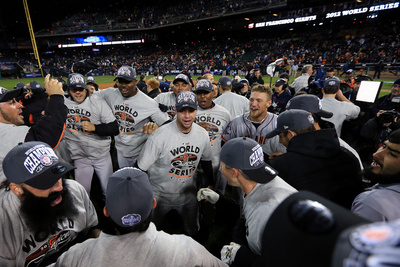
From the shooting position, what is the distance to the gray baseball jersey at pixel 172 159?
2.93 meters

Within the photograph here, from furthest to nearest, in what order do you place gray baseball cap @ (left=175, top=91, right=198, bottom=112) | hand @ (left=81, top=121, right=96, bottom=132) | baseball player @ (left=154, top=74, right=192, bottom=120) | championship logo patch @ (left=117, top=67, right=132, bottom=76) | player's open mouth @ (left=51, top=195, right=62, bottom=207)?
baseball player @ (left=154, top=74, right=192, bottom=120) → championship logo patch @ (left=117, top=67, right=132, bottom=76) → hand @ (left=81, top=121, right=96, bottom=132) → gray baseball cap @ (left=175, top=91, right=198, bottom=112) → player's open mouth @ (left=51, top=195, right=62, bottom=207)

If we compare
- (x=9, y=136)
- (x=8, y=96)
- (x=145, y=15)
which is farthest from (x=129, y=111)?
(x=145, y=15)

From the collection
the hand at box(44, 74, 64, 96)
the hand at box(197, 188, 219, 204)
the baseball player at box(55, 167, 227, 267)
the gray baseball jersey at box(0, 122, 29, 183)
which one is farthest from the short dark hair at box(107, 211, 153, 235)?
the hand at box(44, 74, 64, 96)

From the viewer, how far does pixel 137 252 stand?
4.12 feet

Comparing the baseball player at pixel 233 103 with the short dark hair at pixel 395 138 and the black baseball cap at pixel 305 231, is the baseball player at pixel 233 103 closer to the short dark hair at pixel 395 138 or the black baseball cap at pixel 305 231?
the short dark hair at pixel 395 138

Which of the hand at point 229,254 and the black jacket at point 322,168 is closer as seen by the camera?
the hand at point 229,254

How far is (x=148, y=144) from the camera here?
2.93m

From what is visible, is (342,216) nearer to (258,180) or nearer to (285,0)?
(258,180)

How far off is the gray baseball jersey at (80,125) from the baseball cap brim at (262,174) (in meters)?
2.84

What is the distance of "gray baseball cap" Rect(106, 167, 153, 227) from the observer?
4.42ft

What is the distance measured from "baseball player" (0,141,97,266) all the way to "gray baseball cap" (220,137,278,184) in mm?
1436

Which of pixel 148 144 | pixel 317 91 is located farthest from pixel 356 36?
pixel 148 144

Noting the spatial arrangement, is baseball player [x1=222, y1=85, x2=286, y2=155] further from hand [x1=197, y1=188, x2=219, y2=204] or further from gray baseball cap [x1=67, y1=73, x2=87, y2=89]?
gray baseball cap [x1=67, y1=73, x2=87, y2=89]

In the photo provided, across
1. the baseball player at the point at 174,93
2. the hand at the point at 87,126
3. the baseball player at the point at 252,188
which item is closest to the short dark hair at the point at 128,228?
the baseball player at the point at 252,188
